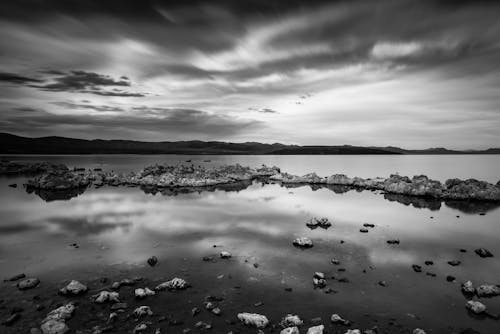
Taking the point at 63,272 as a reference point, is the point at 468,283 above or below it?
above

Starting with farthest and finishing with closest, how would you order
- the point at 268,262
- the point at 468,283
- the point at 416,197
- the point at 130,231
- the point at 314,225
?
the point at 416,197 → the point at 314,225 → the point at 130,231 → the point at 268,262 → the point at 468,283

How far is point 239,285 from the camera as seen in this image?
37.0 feet

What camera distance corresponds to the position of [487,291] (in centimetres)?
1071

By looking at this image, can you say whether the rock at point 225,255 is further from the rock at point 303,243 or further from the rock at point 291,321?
the rock at point 291,321

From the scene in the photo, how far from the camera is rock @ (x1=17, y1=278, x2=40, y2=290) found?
10852 mm

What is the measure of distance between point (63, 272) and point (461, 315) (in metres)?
15.1

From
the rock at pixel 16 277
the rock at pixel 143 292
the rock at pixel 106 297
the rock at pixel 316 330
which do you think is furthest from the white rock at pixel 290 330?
the rock at pixel 16 277

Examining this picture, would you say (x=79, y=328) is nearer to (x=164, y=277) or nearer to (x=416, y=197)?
(x=164, y=277)

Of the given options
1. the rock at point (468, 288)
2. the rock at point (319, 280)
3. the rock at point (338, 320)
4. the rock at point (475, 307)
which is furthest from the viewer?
the rock at point (319, 280)

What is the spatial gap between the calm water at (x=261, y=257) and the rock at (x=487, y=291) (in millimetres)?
475

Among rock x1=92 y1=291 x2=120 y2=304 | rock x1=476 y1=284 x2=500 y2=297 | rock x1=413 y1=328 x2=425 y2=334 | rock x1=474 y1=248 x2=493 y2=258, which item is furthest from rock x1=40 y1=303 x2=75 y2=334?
rock x1=474 y1=248 x2=493 y2=258

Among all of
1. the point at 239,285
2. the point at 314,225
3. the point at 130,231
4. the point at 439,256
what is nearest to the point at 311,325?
the point at 239,285

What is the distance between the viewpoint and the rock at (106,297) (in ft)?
32.4

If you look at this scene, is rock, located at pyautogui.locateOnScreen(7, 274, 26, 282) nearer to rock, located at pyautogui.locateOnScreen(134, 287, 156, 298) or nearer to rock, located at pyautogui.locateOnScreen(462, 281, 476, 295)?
rock, located at pyautogui.locateOnScreen(134, 287, 156, 298)
